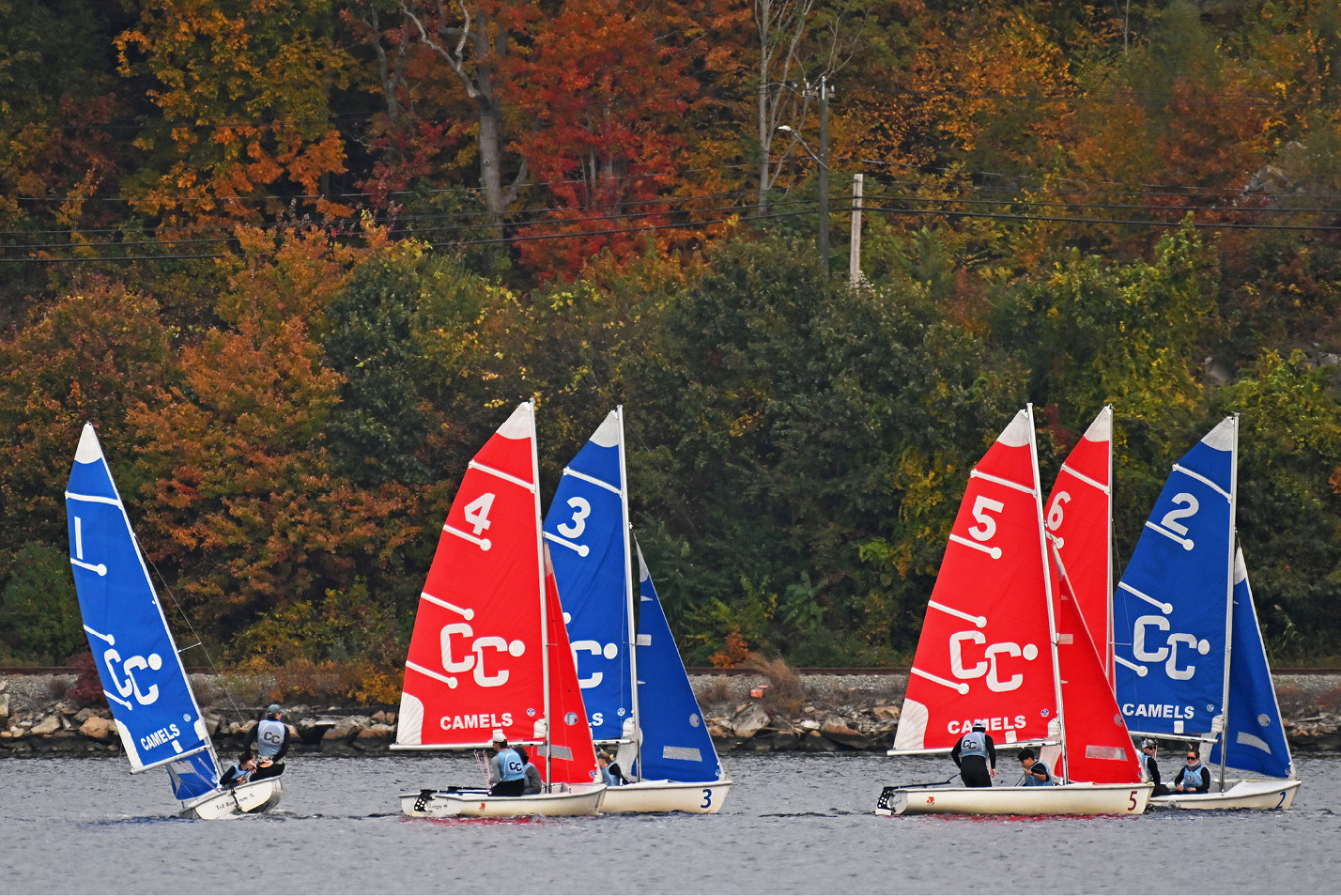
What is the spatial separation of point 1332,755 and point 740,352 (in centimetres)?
1843

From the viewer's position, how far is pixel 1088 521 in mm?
35688

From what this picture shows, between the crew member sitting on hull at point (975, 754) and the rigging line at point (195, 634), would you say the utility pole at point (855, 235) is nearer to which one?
the rigging line at point (195, 634)

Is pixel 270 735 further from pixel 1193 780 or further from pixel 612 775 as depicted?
pixel 1193 780

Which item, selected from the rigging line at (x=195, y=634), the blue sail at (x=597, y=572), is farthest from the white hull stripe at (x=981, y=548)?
the rigging line at (x=195, y=634)

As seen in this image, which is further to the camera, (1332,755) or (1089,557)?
(1332,755)

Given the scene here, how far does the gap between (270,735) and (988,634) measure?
39.0 feet

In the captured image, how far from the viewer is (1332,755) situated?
46844 mm

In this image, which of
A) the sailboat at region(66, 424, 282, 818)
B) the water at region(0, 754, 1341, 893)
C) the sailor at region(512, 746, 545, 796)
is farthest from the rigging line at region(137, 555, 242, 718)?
the sailor at region(512, 746, 545, 796)

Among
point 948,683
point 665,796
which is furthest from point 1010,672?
point 665,796

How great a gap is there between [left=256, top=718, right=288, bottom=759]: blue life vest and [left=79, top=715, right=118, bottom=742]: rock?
1778 centimetres

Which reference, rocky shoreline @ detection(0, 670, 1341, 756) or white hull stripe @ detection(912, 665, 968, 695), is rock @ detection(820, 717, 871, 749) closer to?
rocky shoreline @ detection(0, 670, 1341, 756)

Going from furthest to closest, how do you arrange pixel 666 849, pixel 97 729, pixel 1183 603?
pixel 97 729 < pixel 1183 603 < pixel 666 849

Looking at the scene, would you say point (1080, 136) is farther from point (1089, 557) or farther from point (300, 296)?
point (1089, 557)

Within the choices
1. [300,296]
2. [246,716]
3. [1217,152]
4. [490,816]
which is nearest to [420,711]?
[490,816]
